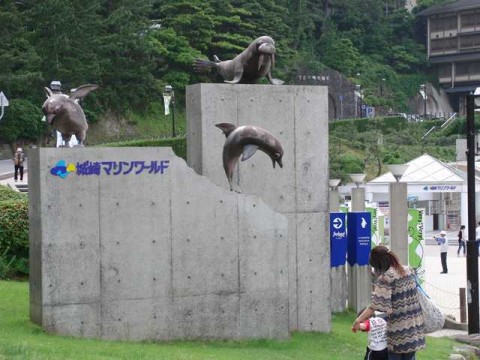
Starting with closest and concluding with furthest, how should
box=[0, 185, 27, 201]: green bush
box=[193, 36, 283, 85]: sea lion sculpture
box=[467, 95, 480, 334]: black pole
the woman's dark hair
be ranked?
the woman's dark hair < box=[193, 36, 283, 85]: sea lion sculpture < box=[467, 95, 480, 334]: black pole < box=[0, 185, 27, 201]: green bush

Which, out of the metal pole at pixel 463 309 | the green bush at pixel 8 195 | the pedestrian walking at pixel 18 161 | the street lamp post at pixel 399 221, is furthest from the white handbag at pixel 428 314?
the pedestrian walking at pixel 18 161

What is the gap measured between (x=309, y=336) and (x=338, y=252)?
99.8 inches

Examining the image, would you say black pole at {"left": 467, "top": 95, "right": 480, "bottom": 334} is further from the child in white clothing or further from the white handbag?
the child in white clothing

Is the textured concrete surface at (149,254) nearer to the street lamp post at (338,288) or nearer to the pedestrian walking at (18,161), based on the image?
the street lamp post at (338,288)

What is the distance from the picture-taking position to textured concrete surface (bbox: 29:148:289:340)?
32.6ft

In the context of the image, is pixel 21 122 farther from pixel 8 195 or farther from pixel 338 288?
pixel 338 288

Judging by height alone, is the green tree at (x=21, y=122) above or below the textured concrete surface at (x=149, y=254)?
above

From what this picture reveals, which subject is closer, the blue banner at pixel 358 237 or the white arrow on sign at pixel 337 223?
the white arrow on sign at pixel 337 223

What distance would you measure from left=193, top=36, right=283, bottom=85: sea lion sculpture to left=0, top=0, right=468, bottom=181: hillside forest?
335 inches

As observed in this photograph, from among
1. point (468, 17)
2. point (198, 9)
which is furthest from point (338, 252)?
point (468, 17)

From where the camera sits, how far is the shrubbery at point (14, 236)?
45.7 feet

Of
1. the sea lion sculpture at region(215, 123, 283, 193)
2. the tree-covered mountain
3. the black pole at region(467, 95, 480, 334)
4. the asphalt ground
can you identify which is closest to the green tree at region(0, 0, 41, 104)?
the tree-covered mountain

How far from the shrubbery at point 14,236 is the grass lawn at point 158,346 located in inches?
30.2

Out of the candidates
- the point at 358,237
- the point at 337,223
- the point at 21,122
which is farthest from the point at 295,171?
the point at 21,122
